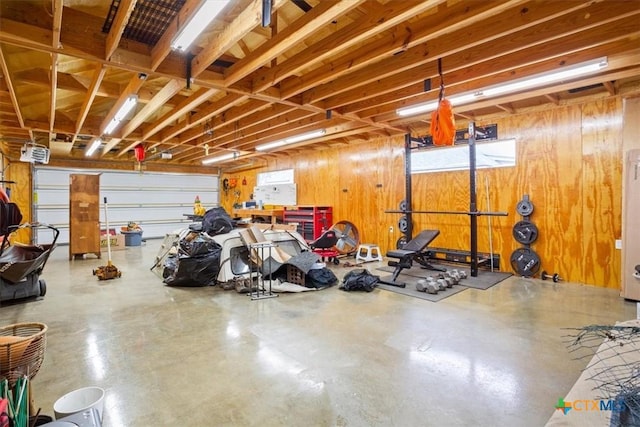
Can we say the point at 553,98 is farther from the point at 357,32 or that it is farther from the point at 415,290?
the point at 357,32

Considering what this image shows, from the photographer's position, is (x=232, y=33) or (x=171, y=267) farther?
(x=171, y=267)

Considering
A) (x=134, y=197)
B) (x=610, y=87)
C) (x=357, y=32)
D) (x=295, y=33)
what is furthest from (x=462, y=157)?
(x=134, y=197)

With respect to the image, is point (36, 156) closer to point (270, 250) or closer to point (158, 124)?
point (158, 124)

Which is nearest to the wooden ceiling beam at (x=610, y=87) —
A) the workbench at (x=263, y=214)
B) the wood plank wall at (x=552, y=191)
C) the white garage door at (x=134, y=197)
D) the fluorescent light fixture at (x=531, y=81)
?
the wood plank wall at (x=552, y=191)

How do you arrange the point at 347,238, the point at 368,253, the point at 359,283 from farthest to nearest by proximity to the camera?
the point at 347,238 → the point at 368,253 → the point at 359,283

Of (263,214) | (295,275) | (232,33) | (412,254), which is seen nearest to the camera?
(232,33)

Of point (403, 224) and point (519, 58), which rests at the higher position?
point (519, 58)

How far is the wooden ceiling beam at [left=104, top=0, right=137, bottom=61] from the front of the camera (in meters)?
2.36

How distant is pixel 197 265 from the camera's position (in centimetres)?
483

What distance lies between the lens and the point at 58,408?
170cm

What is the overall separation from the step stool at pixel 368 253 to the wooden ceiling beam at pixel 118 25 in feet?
18.1

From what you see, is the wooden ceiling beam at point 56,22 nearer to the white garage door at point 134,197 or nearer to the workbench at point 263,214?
the workbench at point 263,214

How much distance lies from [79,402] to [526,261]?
585cm

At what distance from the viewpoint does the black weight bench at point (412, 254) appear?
4.92 metres
